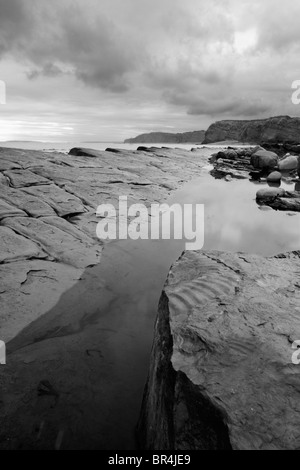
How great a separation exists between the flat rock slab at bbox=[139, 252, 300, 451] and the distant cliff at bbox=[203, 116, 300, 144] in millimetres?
54114

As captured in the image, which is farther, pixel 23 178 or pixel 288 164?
pixel 288 164

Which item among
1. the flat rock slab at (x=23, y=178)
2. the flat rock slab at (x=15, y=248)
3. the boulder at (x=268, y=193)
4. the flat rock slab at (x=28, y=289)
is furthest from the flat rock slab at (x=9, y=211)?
the boulder at (x=268, y=193)

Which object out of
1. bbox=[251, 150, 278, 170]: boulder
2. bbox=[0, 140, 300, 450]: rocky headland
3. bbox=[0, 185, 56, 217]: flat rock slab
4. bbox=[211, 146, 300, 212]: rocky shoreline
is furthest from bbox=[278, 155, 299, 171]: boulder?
bbox=[0, 140, 300, 450]: rocky headland

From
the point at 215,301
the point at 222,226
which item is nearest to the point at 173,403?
the point at 215,301

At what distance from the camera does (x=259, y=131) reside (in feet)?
278

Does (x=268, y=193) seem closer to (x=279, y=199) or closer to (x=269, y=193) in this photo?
(x=269, y=193)

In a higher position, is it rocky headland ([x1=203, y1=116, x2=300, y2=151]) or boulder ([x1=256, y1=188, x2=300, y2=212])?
rocky headland ([x1=203, y1=116, x2=300, y2=151])

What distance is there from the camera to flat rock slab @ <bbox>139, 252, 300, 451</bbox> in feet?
3.65

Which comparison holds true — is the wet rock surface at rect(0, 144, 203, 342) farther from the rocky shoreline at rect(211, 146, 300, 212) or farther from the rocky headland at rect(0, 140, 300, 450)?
the rocky shoreline at rect(211, 146, 300, 212)

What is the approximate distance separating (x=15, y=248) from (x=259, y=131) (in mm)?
93626

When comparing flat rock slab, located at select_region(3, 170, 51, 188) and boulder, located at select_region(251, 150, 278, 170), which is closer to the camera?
flat rock slab, located at select_region(3, 170, 51, 188)

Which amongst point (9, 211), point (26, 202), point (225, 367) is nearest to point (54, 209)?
point (26, 202)

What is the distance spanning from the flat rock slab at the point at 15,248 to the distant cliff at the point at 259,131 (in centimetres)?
5336
